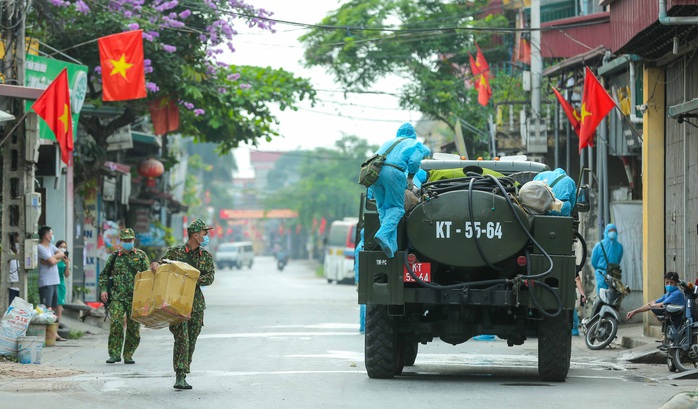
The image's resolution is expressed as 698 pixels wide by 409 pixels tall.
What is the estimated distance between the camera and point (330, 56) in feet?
139

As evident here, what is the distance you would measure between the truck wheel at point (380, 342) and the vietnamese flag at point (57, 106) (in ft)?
24.8

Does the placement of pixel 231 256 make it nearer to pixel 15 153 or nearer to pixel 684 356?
pixel 15 153

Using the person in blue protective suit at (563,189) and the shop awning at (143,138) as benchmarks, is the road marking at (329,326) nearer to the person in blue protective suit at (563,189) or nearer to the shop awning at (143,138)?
the person in blue protective suit at (563,189)

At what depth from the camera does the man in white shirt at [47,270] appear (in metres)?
19.6

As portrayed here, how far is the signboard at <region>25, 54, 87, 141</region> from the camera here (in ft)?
67.7

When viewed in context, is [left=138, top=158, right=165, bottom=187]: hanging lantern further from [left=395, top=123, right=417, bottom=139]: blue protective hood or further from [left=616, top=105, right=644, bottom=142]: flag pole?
[left=395, top=123, right=417, bottom=139]: blue protective hood

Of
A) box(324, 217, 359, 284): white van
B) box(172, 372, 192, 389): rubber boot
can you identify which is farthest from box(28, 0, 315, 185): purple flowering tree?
box(324, 217, 359, 284): white van

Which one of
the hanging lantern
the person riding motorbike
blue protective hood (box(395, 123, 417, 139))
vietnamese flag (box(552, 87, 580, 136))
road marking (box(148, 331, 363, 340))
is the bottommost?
road marking (box(148, 331, 363, 340))

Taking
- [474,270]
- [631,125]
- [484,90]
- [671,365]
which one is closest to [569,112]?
[631,125]

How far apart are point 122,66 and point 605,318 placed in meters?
10.3

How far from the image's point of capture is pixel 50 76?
20.9 metres

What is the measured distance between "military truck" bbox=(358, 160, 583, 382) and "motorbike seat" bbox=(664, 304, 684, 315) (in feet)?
7.61

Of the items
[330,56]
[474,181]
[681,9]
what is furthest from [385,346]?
[330,56]

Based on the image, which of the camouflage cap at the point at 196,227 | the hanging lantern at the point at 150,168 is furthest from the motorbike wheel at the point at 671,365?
the hanging lantern at the point at 150,168
